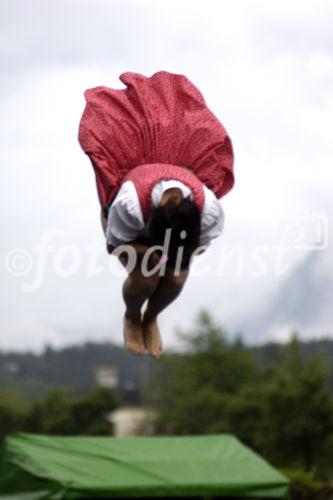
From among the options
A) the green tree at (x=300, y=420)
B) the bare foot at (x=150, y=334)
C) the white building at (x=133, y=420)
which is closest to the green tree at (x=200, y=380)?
the white building at (x=133, y=420)

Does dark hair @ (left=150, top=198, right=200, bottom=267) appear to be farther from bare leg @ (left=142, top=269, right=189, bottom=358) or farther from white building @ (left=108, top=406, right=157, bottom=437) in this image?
white building @ (left=108, top=406, right=157, bottom=437)

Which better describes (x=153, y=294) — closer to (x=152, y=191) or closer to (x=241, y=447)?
(x=152, y=191)

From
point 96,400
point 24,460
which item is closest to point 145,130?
point 24,460

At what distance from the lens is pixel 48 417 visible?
175 ft

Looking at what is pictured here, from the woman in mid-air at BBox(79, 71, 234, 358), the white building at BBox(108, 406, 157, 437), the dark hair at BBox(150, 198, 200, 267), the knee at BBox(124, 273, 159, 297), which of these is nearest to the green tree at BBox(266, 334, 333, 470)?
the white building at BBox(108, 406, 157, 437)


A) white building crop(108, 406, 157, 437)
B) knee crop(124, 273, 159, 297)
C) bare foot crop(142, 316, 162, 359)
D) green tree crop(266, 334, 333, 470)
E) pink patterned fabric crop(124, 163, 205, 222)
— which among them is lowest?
white building crop(108, 406, 157, 437)

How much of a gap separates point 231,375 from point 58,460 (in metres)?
33.5

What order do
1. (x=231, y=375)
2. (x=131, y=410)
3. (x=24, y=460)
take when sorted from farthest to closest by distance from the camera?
(x=131, y=410) → (x=231, y=375) → (x=24, y=460)

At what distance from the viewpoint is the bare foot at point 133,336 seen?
11.5m

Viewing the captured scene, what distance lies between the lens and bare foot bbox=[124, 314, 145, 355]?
11469 mm

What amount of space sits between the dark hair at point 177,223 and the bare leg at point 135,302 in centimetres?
51

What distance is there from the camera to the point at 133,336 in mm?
11516

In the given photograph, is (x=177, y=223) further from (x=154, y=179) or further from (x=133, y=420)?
(x=133, y=420)

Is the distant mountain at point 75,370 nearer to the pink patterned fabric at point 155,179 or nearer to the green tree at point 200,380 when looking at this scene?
the green tree at point 200,380
